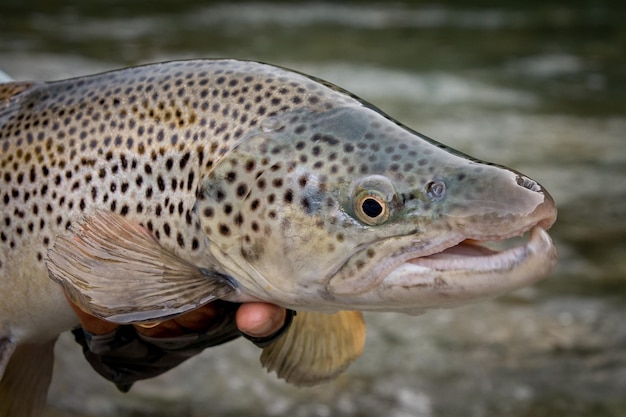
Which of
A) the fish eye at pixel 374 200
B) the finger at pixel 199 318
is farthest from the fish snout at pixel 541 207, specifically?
the finger at pixel 199 318

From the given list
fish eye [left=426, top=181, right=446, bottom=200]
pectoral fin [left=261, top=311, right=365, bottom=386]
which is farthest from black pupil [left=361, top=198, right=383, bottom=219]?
pectoral fin [left=261, top=311, right=365, bottom=386]

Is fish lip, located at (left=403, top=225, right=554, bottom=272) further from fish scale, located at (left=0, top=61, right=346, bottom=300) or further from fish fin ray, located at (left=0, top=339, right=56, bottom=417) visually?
fish fin ray, located at (left=0, top=339, right=56, bottom=417)

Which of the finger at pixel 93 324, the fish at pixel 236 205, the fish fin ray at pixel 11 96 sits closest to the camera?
the fish at pixel 236 205

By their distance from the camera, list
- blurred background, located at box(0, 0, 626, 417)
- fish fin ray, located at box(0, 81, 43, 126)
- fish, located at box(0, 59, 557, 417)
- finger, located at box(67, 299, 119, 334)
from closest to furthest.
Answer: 1. fish, located at box(0, 59, 557, 417)
2. finger, located at box(67, 299, 119, 334)
3. fish fin ray, located at box(0, 81, 43, 126)
4. blurred background, located at box(0, 0, 626, 417)

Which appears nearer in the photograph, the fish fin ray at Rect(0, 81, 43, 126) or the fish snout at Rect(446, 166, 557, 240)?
the fish snout at Rect(446, 166, 557, 240)

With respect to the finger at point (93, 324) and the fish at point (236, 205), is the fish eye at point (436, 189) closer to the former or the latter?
the fish at point (236, 205)

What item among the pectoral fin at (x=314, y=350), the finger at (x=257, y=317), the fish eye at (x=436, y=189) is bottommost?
the pectoral fin at (x=314, y=350)

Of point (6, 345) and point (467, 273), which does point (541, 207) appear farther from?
point (6, 345)
